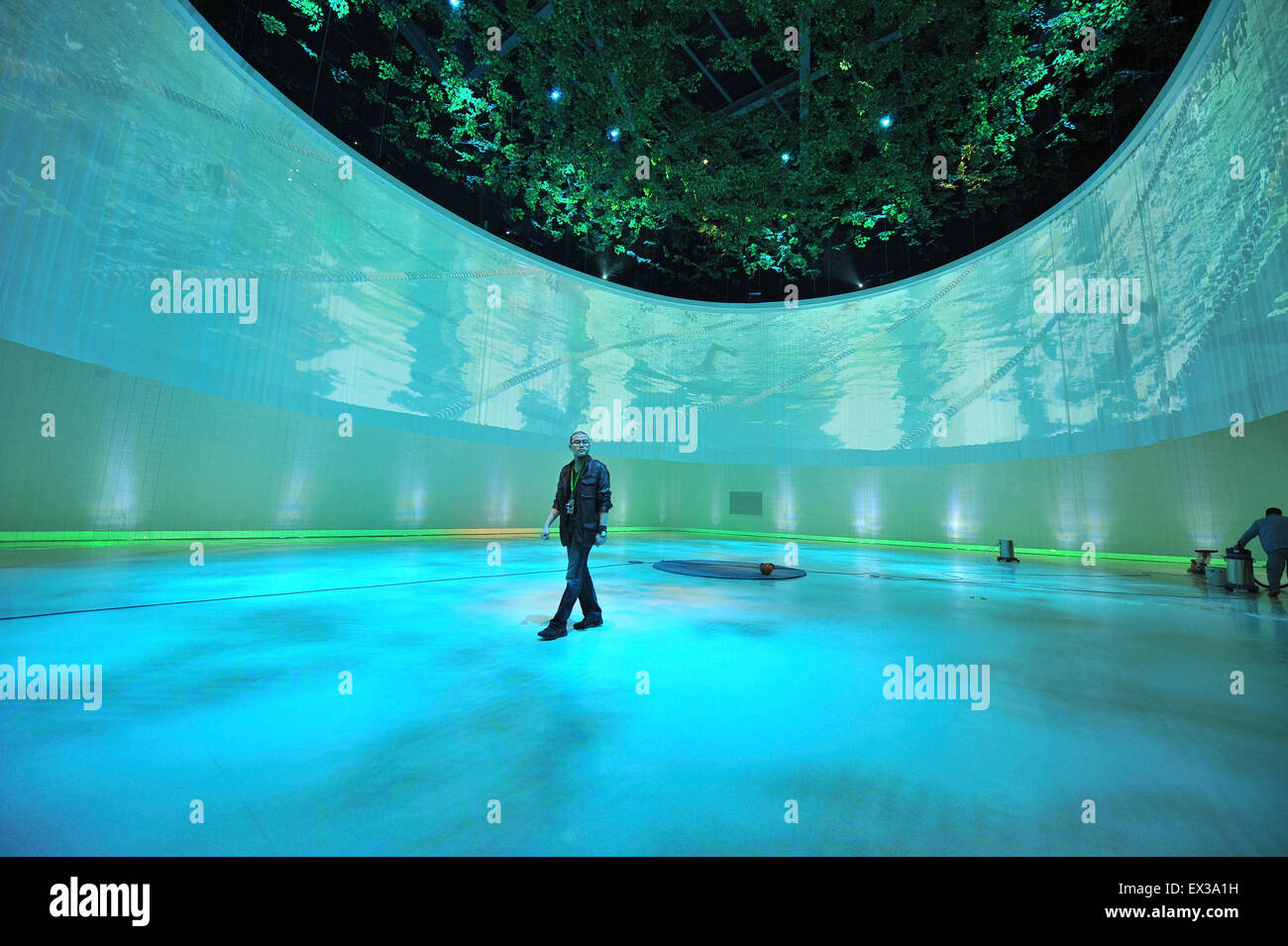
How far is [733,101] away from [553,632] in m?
9.74

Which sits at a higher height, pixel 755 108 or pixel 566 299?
pixel 755 108

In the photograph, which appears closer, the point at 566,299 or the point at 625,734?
the point at 625,734

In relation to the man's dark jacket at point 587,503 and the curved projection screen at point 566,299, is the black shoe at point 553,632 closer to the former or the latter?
the man's dark jacket at point 587,503

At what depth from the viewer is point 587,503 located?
333cm

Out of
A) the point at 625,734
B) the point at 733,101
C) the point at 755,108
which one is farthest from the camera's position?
the point at 733,101

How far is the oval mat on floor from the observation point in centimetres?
603

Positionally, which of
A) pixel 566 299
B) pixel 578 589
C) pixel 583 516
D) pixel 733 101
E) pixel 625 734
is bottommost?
pixel 625 734

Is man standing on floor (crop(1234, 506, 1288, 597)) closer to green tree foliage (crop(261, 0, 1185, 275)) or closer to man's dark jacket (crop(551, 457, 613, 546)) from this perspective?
green tree foliage (crop(261, 0, 1185, 275))

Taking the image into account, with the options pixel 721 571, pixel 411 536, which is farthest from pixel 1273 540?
pixel 411 536

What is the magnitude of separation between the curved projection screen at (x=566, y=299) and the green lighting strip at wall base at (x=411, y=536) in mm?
2433

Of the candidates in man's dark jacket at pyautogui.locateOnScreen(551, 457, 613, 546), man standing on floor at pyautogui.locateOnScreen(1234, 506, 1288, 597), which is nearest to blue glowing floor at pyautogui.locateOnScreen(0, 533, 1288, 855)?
man's dark jacket at pyautogui.locateOnScreen(551, 457, 613, 546)

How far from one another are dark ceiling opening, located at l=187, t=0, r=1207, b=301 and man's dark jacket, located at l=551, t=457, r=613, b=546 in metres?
7.26

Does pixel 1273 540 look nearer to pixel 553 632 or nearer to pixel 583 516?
pixel 583 516

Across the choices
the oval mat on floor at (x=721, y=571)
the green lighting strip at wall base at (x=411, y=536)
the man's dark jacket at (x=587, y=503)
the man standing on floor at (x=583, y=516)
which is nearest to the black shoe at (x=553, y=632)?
the man standing on floor at (x=583, y=516)
